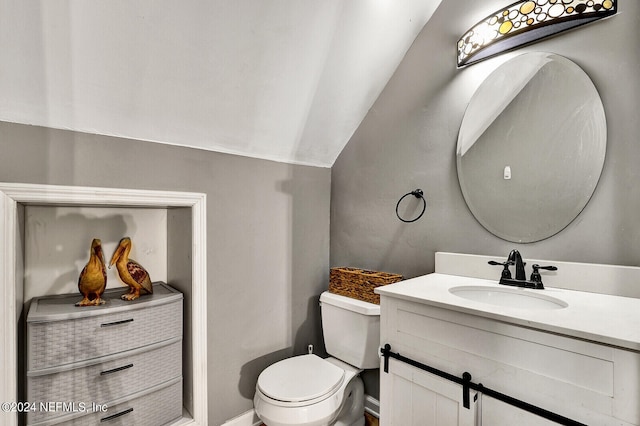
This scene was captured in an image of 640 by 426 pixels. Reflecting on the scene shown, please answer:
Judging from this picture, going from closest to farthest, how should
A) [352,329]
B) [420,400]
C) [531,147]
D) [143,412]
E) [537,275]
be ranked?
[420,400] < [537,275] < [531,147] < [143,412] < [352,329]

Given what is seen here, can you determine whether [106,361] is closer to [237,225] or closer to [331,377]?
[237,225]

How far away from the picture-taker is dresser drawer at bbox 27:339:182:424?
1.29 m

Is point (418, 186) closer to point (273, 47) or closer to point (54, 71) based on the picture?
point (273, 47)

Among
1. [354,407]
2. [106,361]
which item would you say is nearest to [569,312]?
[354,407]

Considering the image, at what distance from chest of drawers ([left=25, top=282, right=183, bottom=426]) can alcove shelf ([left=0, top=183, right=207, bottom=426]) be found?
7 cm

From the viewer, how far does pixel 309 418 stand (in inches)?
54.3

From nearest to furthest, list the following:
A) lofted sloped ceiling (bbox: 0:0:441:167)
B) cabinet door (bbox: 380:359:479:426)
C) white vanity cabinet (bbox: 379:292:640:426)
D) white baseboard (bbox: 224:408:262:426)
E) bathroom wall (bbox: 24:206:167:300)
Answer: white vanity cabinet (bbox: 379:292:640:426) < cabinet door (bbox: 380:359:479:426) < lofted sloped ceiling (bbox: 0:0:441:167) < bathroom wall (bbox: 24:206:167:300) < white baseboard (bbox: 224:408:262:426)

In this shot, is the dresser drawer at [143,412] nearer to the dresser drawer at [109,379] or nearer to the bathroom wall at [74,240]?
the dresser drawer at [109,379]

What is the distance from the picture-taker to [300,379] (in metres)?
1.57

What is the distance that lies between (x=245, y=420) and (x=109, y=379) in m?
0.79

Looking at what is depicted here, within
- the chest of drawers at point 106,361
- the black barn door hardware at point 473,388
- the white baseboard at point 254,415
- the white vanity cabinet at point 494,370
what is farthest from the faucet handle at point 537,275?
the chest of drawers at point 106,361

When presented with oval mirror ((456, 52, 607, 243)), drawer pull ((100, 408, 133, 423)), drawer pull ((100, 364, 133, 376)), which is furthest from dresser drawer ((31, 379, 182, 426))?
oval mirror ((456, 52, 607, 243))

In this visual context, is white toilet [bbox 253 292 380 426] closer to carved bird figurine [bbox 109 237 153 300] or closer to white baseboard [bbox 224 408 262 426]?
white baseboard [bbox 224 408 262 426]

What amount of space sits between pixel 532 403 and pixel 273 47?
5.37 ft
